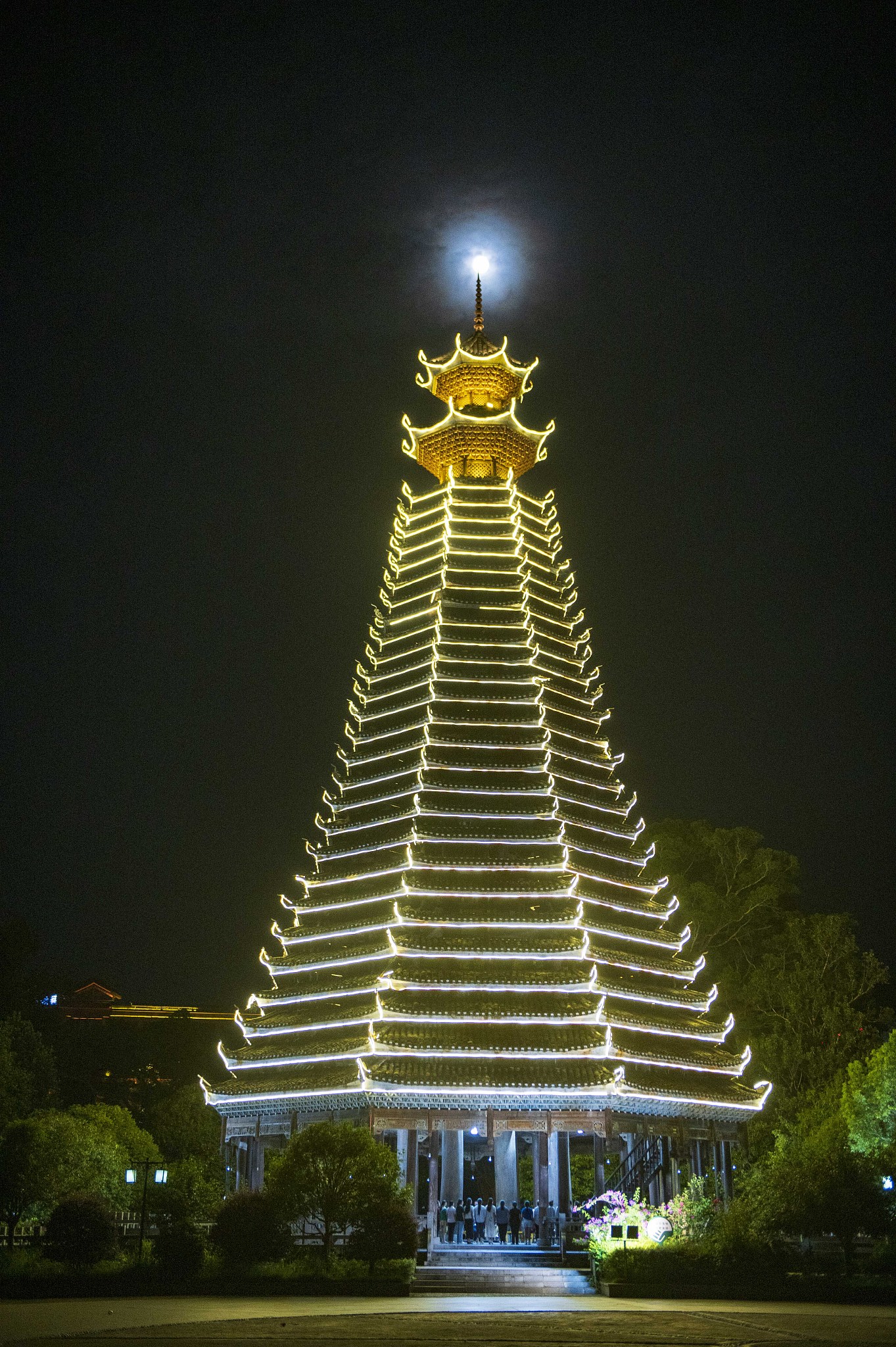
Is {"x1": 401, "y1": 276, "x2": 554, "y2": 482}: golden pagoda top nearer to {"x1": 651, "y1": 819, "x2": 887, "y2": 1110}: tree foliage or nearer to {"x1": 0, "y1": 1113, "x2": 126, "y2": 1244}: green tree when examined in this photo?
{"x1": 651, "y1": 819, "x2": 887, "y2": 1110}: tree foliage

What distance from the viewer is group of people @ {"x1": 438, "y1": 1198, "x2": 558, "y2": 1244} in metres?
28.7

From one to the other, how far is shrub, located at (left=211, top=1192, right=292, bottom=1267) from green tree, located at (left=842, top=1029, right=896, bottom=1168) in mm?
14726

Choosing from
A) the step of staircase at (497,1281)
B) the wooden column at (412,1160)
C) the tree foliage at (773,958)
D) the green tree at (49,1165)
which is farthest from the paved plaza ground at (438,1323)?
the tree foliage at (773,958)

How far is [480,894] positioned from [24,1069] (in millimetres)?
22001

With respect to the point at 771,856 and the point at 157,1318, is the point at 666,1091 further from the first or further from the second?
the point at 771,856

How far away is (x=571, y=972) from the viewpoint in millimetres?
31797

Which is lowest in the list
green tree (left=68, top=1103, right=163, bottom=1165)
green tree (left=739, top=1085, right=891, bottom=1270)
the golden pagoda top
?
green tree (left=739, top=1085, right=891, bottom=1270)

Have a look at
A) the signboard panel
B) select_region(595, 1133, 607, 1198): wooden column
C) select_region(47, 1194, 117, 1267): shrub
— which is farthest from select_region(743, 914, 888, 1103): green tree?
select_region(47, 1194, 117, 1267): shrub

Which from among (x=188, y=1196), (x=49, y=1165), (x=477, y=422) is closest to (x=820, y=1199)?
(x=188, y=1196)

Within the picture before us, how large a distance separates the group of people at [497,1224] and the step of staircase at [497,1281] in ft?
7.23

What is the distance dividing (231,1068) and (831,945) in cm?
2216

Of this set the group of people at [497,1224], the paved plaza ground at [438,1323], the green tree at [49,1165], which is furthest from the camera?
the green tree at [49,1165]

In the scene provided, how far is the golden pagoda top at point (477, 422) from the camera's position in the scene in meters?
44.8

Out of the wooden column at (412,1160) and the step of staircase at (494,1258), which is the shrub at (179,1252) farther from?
the wooden column at (412,1160)
